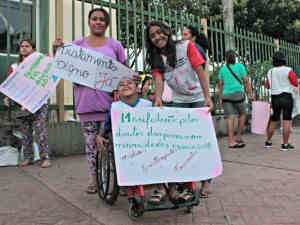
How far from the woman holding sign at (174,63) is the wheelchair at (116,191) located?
66cm

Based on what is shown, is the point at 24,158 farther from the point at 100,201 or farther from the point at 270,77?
the point at 270,77

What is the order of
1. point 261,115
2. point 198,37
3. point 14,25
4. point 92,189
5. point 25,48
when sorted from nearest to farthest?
point 92,189, point 198,37, point 25,48, point 14,25, point 261,115

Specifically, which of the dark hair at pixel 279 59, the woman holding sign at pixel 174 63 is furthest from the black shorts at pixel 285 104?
the woman holding sign at pixel 174 63

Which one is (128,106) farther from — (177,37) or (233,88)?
(177,37)

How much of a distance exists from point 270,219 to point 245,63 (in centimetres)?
662

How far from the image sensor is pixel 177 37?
6.72m

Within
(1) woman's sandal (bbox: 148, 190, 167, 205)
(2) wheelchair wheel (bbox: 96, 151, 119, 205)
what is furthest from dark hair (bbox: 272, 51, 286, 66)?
(1) woman's sandal (bbox: 148, 190, 167, 205)

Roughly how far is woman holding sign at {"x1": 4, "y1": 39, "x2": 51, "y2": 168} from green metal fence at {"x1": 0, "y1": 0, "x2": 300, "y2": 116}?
696 mm

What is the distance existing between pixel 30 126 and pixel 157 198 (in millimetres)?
2765

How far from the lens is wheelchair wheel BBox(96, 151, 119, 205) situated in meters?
2.58

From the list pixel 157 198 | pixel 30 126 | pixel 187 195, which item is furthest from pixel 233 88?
pixel 157 198

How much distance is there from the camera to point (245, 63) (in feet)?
27.7

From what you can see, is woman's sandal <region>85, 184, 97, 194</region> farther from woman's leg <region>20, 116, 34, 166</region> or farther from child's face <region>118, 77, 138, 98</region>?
woman's leg <region>20, 116, 34, 166</region>

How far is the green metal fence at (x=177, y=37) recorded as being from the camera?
568cm
